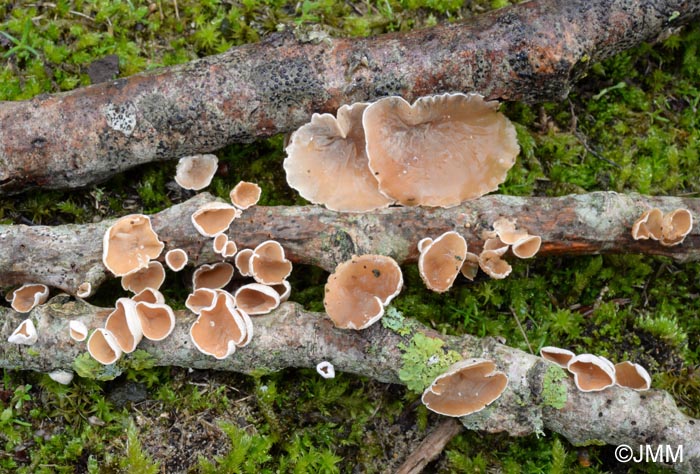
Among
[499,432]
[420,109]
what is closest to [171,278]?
[420,109]

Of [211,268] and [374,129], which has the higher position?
[374,129]

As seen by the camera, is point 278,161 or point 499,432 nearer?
point 499,432

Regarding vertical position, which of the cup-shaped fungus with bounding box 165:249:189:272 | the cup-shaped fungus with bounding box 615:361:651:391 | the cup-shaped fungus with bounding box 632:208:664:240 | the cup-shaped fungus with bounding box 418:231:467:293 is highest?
the cup-shaped fungus with bounding box 632:208:664:240

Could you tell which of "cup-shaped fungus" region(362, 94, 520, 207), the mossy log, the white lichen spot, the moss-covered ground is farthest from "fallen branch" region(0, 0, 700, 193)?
the mossy log

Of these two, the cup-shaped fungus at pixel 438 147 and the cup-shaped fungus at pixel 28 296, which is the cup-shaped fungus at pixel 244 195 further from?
the cup-shaped fungus at pixel 28 296

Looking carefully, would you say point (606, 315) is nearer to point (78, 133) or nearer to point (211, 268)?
point (211, 268)

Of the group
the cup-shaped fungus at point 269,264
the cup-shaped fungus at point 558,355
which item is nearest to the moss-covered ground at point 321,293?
the cup-shaped fungus at point 558,355

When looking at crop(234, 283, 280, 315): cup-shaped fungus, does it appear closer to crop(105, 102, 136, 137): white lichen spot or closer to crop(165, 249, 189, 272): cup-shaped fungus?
crop(165, 249, 189, 272): cup-shaped fungus
